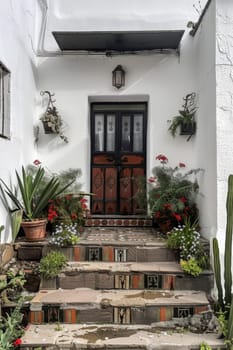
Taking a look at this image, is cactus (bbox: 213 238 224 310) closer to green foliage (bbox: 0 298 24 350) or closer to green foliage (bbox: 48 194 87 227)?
green foliage (bbox: 0 298 24 350)

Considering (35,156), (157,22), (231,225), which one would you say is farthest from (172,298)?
(157,22)

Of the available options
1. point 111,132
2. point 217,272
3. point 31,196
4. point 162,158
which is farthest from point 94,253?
point 111,132

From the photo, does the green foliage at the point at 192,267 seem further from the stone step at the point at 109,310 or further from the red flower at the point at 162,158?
the red flower at the point at 162,158

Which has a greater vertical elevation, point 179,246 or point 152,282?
point 179,246

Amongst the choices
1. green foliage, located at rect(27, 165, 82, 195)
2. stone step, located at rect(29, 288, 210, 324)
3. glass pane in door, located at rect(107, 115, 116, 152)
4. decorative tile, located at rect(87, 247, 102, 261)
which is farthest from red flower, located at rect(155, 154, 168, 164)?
stone step, located at rect(29, 288, 210, 324)

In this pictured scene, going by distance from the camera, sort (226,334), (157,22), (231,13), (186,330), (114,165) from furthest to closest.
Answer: (114,165)
(157,22)
(231,13)
(186,330)
(226,334)

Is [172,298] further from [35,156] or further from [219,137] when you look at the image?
[35,156]

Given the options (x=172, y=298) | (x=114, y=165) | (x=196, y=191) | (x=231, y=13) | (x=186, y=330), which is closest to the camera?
(x=186, y=330)

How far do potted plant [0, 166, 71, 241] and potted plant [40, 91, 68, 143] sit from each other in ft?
3.06

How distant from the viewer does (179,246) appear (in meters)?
3.55

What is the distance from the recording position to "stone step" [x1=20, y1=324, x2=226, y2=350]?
2.60 meters

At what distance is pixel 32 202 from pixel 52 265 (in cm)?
104

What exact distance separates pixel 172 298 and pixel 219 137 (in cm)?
177

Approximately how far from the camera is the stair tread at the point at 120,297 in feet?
9.86
